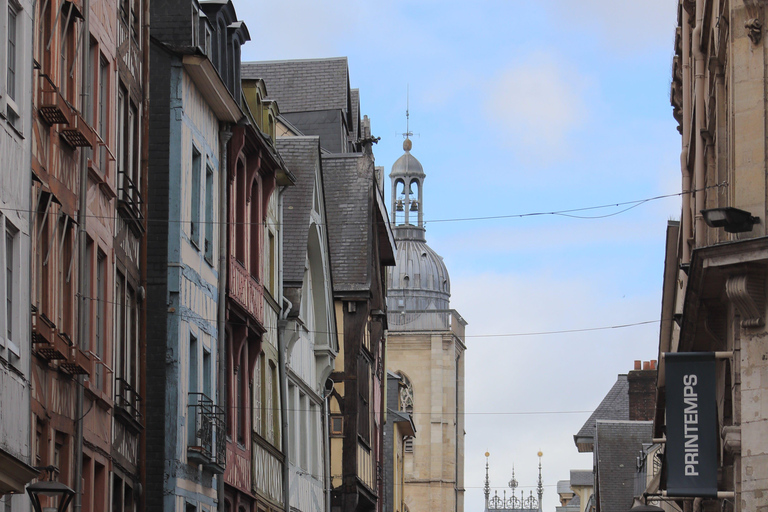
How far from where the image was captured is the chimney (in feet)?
188

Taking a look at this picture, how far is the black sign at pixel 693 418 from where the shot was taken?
19.4 metres

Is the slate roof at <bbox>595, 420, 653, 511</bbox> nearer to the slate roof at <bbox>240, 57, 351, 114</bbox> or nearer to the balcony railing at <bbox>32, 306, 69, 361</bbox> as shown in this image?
the slate roof at <bbox>240, 57, 351, 114</bbox>

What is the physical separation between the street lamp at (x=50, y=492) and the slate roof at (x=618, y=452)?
1566 inches

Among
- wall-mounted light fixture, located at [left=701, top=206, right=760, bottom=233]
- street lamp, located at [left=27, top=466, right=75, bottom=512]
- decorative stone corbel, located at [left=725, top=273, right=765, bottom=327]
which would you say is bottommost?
street lamp, located at [left=27, top=466, right=75, bottom=512]

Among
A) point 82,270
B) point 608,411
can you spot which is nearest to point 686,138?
point 82,270

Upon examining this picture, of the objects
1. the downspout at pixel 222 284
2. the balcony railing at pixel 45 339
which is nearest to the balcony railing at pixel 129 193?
the downspout at pixel 222 284

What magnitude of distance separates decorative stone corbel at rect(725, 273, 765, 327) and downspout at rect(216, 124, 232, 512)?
9.38 metres

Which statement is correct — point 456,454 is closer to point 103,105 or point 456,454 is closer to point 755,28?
point 103,105

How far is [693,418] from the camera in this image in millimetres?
19453

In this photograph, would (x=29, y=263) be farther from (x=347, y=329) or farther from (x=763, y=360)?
(x=347, y=329)

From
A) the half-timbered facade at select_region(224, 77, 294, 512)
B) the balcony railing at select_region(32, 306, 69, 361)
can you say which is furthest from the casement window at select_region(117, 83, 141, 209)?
the half-timbered facade at select_region(224, 77, 294, 512)

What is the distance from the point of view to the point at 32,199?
1648cm

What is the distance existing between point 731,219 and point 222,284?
973 centimetres

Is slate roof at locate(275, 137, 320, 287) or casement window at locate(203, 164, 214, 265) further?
slate roof at locate(275, 137, 320, 287)
